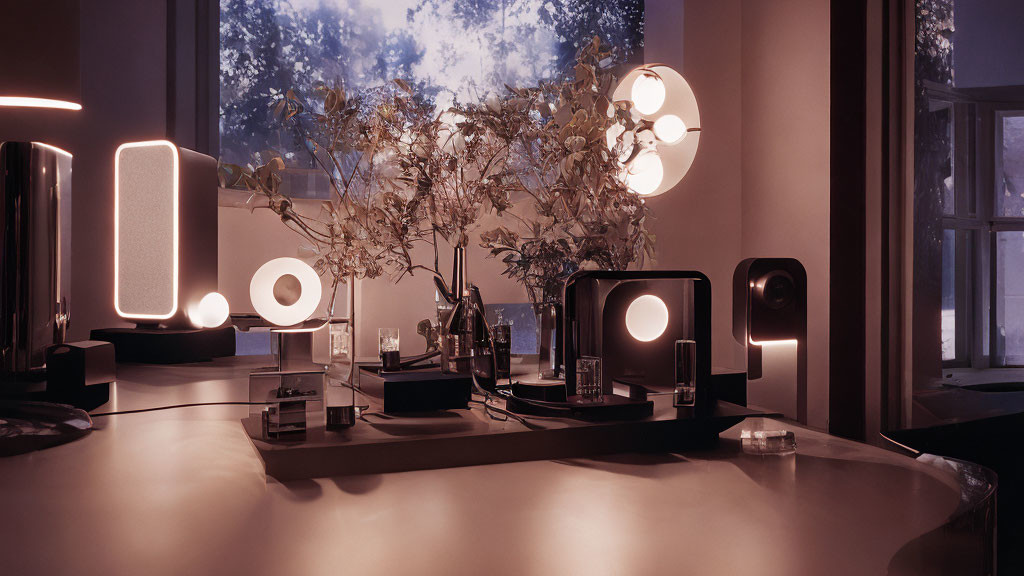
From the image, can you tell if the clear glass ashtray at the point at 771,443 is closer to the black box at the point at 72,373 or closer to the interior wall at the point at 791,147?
the black box at the point at 72,373

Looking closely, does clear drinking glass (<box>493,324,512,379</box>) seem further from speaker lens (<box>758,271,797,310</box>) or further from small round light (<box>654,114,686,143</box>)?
small round light (<box>654,114,686,143</box>)

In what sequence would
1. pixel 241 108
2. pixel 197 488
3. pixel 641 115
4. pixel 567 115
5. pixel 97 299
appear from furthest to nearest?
1. pixel 241 108
2. pixel 97 299
3. pixel 641 115
4. pixel 567 115
5. pixel 197 488

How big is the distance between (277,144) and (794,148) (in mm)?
1912

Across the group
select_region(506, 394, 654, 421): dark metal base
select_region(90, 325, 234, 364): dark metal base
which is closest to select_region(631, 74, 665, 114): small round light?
select_region(506, 394, 654, 421): dark metal base

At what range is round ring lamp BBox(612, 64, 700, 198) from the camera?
171 centimetres

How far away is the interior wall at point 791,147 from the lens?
241 centimetres

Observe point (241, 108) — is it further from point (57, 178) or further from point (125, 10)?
point (57, 178)

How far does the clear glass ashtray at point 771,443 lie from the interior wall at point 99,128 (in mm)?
2257

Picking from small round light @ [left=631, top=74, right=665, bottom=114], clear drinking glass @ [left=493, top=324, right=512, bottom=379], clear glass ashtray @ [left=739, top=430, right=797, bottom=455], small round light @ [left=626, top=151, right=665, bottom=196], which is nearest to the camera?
clear glass ashtray @ [left=739, top=430, right=797, bottom=455]

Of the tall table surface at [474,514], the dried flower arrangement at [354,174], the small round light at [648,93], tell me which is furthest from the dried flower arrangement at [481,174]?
the tall table surface at [474,514]

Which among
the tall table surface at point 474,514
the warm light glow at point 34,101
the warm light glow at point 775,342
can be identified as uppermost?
the warm light glow at point 34,101

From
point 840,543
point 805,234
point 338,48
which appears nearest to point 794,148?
point 805,234

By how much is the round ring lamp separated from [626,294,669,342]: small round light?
0.38m

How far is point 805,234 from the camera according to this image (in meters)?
2.50
